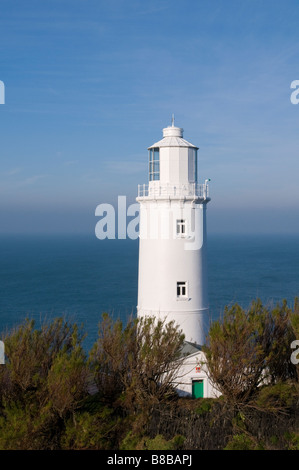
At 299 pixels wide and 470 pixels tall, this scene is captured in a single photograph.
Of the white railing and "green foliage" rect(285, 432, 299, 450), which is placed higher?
the white railing

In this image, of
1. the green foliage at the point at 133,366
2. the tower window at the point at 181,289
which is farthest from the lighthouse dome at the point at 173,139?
the green foliage at the point at 133,366

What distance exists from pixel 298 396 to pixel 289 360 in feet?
3.91

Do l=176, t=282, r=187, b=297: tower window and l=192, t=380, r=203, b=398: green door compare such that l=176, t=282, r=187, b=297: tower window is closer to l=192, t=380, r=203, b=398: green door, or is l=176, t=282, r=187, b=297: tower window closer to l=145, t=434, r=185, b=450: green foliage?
l=192, t=380, r=203, b=398: green door

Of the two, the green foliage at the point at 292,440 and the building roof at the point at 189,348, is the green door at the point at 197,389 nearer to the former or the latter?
the building roof at the point at 189,348

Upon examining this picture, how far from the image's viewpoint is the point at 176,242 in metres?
21.0

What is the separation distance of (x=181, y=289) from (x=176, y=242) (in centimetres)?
192

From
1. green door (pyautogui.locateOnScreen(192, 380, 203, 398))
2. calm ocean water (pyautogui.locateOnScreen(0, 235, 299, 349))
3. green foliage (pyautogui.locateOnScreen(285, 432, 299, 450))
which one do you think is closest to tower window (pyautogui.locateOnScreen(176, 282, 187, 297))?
green door (pyautogui.locateOnScreen(192, 380, 203, 398))

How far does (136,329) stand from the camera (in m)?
17.2

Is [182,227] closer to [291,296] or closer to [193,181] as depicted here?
[193,181]

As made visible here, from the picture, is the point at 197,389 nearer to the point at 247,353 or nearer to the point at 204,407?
the point at 204,407

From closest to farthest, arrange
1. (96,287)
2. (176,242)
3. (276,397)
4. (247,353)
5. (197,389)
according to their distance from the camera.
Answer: (247,353), (276,397), (197,389), (176,242), (96,287)

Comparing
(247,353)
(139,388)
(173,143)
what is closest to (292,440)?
(247,353)

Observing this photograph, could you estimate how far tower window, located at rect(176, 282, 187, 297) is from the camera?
832 inches

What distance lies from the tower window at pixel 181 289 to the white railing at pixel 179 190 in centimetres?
356
